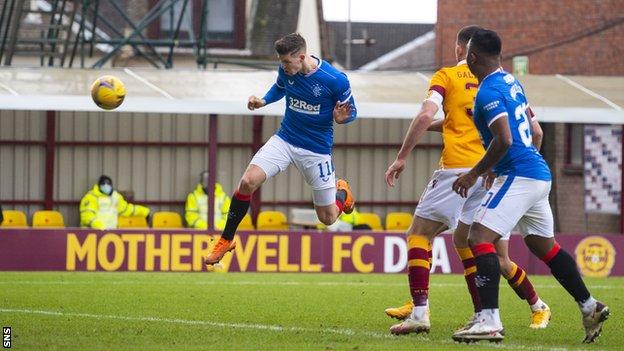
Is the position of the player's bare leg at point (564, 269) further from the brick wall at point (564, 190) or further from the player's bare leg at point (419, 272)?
the brick wall at point (564, 190)

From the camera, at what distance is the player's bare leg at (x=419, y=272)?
10.3m

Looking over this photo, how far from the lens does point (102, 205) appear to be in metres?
24.7

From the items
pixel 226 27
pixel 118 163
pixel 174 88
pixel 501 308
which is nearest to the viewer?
pixel 501 308

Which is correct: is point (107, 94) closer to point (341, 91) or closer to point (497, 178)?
point (341, 91)

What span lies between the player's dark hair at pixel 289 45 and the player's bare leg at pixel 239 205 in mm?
1023

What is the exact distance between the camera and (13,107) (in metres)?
20.5

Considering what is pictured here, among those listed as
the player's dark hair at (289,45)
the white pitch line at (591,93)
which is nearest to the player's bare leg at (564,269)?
the player's dark hair at (289,45)

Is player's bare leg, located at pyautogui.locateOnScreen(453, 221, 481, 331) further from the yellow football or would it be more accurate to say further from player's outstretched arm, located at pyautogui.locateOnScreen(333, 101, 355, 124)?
the yellow football

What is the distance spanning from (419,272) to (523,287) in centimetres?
118

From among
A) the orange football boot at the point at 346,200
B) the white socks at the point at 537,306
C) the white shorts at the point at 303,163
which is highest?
the white shorts at the point at 303,163

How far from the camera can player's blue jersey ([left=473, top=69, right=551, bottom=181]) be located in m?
9.39

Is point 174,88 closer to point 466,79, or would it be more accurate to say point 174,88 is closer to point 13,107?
point 13,107

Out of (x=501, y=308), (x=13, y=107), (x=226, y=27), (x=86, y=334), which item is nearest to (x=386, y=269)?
(x=13, y=107)

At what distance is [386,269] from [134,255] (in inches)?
147
